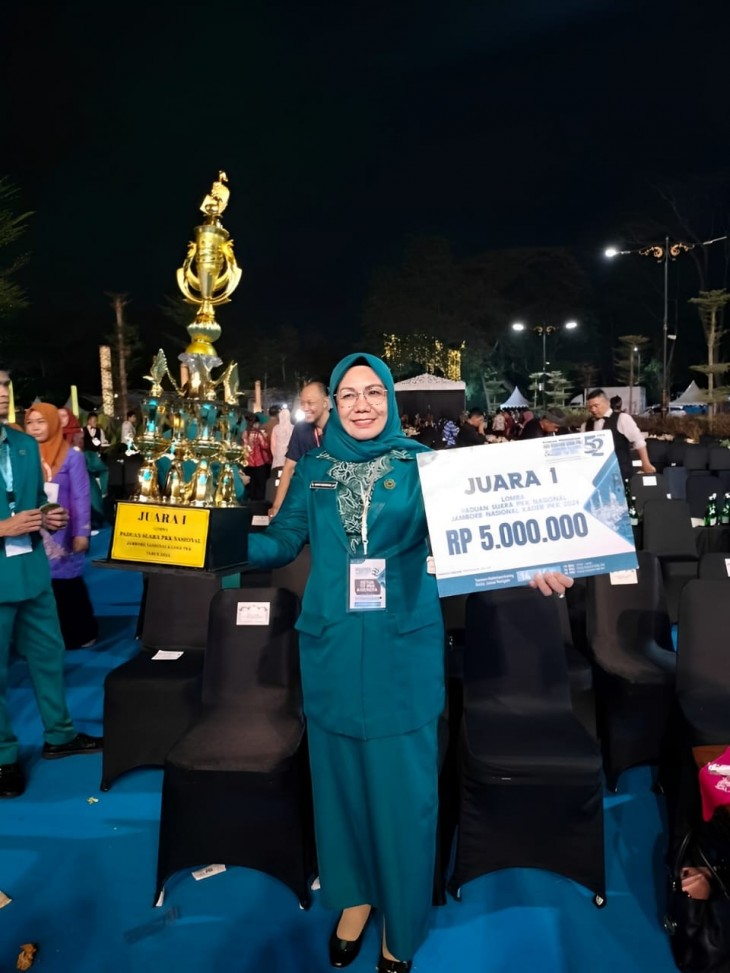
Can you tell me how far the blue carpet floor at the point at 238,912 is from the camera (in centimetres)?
194

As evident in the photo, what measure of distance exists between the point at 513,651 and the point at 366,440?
132cm

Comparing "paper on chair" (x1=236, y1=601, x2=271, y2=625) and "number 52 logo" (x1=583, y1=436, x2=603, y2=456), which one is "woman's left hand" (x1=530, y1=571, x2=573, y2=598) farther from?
"paper on chair" (x1=236, y1=601, x2=271, y2=625)

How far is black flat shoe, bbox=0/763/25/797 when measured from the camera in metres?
2.79

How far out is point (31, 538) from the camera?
9.21ft

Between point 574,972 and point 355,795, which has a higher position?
point 355,795

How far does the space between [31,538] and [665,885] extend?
2852 mm

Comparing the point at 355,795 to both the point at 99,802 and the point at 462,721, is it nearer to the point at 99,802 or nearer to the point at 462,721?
the point at 462,721

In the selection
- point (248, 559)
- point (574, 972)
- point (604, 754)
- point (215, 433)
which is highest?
point (215, 433)

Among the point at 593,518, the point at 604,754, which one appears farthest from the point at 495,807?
the point at 593,518

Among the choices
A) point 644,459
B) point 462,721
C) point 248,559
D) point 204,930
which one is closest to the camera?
point 248,559

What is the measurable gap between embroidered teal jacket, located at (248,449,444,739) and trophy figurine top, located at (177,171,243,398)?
2.89ft

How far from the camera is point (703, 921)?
1.77 meters

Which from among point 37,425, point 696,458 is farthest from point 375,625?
point 696,458

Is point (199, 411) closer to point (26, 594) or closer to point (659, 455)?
point (26, 594)
